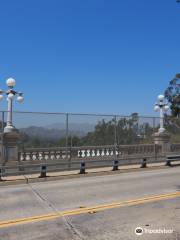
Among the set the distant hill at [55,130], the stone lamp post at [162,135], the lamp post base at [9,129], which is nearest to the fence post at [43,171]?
the distant hill at [55,130]

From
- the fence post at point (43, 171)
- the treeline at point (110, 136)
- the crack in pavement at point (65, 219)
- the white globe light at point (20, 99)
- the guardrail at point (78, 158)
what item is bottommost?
the crack in pavement at point (65, 219)

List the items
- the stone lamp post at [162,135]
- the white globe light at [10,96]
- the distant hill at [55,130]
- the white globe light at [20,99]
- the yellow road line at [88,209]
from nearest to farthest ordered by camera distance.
Answer: the yellow road line at [88,209] → the white globe light at [10,96] → the distant hill at [55,130] → the white globe light at [20,99] → the stone lamp post at [162,135]

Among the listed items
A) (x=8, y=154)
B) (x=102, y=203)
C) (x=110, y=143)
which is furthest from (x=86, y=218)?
(x=110, y=143)

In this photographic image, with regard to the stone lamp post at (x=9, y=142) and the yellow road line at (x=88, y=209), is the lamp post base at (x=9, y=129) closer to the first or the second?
the stone lamp post at (x=9, y=142)

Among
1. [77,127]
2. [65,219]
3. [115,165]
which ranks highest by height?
[77,127]

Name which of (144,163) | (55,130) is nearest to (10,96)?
(55,130)

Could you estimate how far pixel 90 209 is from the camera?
9445 millimetres

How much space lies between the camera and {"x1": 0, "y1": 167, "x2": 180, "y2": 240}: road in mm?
7293

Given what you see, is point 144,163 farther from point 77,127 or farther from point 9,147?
point 9,147

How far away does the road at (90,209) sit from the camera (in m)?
7.29

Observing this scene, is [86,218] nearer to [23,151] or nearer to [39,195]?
[39,195]

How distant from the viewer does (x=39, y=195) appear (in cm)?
1178

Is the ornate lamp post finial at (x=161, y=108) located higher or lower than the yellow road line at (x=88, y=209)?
higher

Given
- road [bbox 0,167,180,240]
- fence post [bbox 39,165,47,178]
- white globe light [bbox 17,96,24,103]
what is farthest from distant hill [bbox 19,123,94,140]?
road [bbox 0,167,180,240]
